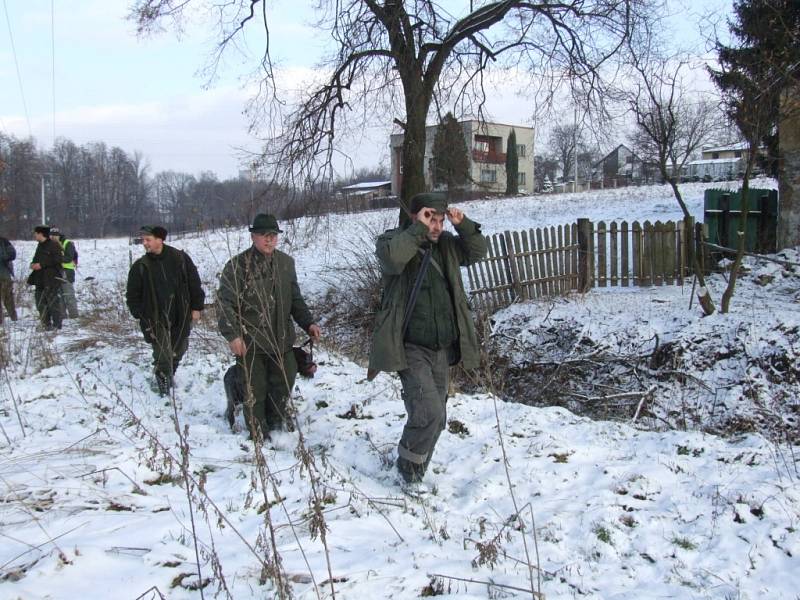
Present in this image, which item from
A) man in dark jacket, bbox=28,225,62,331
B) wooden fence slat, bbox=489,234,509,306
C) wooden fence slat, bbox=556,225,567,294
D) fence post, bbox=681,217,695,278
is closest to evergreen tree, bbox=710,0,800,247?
fence post, bbox=681,217,695,278

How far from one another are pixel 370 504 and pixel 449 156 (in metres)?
10.2

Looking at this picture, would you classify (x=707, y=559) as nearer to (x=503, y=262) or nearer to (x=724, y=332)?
(x=724, y=332)

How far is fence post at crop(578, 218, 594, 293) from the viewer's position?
35.4ft

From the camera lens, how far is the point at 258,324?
434 cm

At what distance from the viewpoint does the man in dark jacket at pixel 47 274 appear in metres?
9.26

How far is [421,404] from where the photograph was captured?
344 cm

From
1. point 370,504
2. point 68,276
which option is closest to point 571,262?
point 370,504

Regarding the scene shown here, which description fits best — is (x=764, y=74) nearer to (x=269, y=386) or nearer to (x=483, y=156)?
(x=483, y=156)

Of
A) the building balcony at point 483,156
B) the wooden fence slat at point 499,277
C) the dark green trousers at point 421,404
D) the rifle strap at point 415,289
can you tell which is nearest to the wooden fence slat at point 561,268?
the wooden fence slat at point 499,277

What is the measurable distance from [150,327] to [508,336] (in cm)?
566

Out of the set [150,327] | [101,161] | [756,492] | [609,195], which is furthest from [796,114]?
[101,161]

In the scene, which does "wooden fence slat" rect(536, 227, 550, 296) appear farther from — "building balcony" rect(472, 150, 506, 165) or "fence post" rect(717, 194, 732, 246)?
"building balcony" rect(472, 150, 506, 165)

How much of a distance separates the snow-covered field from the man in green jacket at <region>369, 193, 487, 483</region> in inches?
18.6

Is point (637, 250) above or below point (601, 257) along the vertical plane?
above
